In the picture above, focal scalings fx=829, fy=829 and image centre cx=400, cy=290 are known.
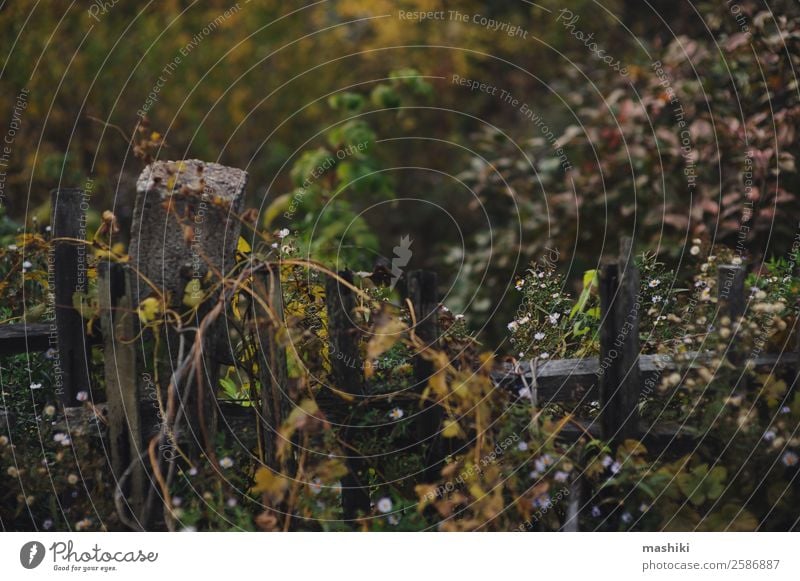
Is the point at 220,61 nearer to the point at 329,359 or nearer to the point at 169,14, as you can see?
the point at 169,14

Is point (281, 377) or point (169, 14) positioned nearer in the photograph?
point (281, 377)

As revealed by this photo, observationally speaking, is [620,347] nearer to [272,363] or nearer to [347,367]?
[347,367]

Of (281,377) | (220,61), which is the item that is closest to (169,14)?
(220,61)

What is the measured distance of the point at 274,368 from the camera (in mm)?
2416

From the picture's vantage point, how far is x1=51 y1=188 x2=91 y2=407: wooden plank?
2.53 metres

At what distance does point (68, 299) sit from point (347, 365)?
891 mm

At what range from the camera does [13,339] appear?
2625 millimetres

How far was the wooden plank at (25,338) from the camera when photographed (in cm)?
262

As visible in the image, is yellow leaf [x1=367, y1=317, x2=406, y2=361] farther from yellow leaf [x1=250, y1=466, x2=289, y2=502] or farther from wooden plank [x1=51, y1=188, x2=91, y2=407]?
wooden plank [x1=51, y1=188, x2=91, y2=407]

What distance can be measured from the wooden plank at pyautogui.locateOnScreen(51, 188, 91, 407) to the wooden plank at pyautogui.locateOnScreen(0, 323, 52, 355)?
11 cm
